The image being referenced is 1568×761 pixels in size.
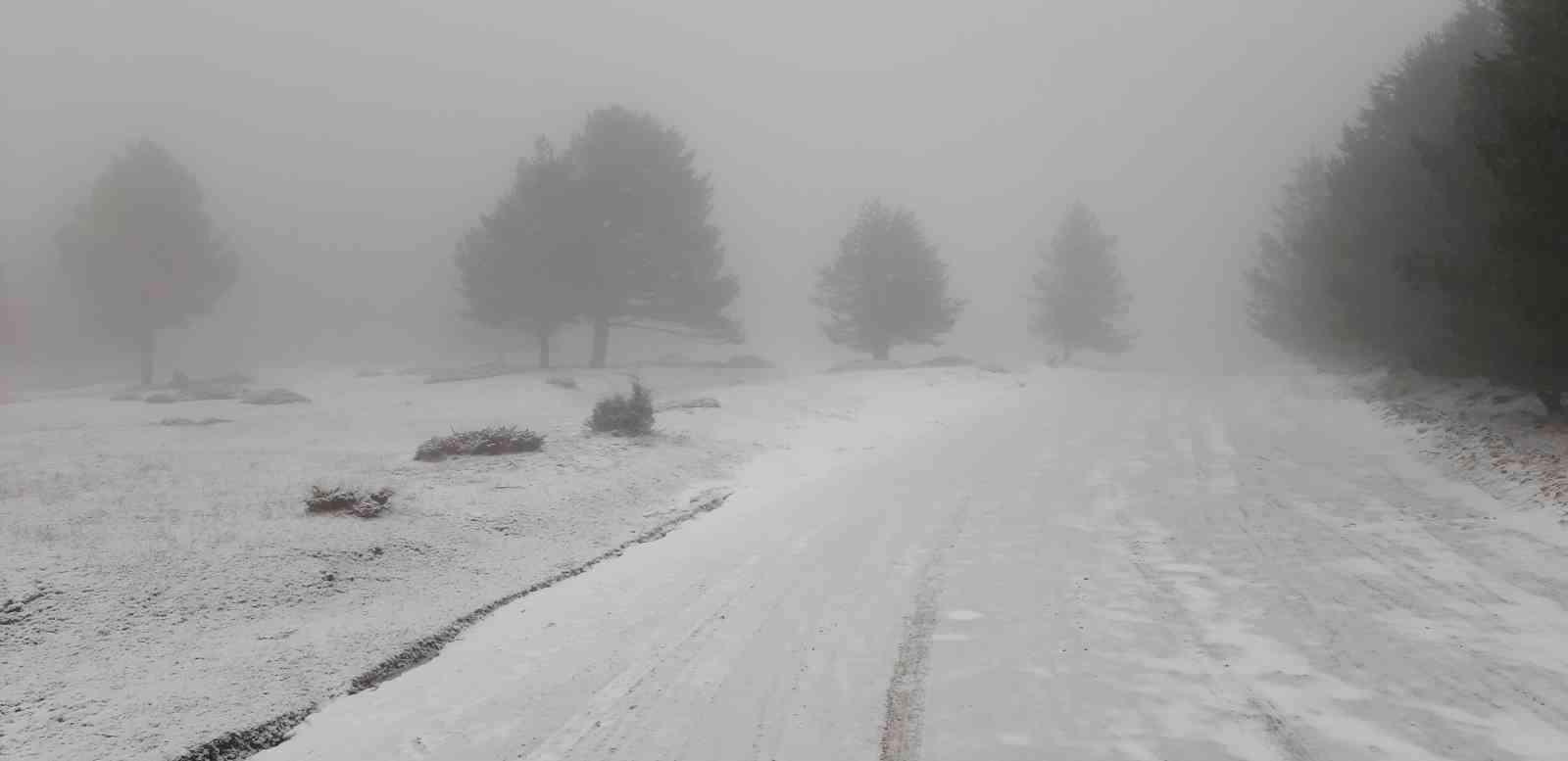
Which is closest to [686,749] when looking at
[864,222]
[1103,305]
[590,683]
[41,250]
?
[590,683]

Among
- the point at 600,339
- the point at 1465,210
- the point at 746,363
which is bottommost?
the point at 746,363

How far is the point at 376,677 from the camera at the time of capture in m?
4.20

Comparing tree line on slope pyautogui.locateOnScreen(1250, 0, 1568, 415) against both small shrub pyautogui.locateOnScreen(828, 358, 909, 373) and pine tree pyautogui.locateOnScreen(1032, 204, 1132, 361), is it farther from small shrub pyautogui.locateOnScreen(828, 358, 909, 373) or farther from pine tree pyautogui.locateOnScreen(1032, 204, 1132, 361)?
pine tree pyautogui.locateOnScreen(1032, 204, 1132, 361)

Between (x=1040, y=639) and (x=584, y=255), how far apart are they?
82.2 feet

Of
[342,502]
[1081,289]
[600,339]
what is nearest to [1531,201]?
[342,502]

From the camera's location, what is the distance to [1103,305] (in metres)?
43.0

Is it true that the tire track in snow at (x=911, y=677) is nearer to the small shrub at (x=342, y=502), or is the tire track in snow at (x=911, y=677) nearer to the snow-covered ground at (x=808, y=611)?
the snow-covered ground at (x=808, y=611)

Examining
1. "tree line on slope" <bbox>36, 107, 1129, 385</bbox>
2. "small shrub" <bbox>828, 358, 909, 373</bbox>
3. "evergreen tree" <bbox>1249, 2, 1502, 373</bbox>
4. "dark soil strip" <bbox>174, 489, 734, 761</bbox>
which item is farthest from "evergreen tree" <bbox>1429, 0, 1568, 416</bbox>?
"tree line on slope" <bbox>36, 107, 1129, 385</bbox>

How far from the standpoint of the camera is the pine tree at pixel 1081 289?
139 ft

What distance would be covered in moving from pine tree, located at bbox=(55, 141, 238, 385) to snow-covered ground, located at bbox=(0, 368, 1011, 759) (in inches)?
937

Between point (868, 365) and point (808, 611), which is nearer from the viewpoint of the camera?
point (808, 611)

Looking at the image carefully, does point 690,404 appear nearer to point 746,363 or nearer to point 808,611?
point 808,611

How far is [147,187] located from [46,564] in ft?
118

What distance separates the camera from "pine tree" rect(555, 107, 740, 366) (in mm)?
27641
